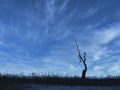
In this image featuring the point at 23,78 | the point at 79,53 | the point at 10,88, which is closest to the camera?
the point at 10,88

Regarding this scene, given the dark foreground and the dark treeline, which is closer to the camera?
the dark foreground

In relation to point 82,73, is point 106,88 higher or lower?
lower

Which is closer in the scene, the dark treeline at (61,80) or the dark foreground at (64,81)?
the dark foreground at (64,81)

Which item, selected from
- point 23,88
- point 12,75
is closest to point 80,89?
point 23,88

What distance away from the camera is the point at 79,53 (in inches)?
1324

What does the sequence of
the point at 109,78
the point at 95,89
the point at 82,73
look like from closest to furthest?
1. the point at 95,89
2. the point at 109,78
3. the point at 82,73

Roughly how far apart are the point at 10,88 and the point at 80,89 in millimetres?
4820

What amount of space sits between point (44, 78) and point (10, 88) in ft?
21.9

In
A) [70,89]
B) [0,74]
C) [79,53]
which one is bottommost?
[70,89]

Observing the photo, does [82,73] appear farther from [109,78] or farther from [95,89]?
[95,89]

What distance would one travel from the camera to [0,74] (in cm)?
2725

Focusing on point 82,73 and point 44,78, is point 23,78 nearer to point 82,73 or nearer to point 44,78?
point 44,78

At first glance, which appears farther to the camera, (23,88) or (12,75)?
(12,75)

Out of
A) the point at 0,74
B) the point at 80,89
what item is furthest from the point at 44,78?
the point at 80,89
